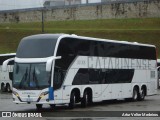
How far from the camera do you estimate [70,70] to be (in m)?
21.7

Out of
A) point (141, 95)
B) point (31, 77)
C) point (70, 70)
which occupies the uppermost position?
point (70, 70)

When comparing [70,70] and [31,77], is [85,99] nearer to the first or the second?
[70,70]

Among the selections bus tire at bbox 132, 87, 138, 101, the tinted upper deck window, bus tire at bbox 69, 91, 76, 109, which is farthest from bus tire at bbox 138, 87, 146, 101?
the tinted upper deck window

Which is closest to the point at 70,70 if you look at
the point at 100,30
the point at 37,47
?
the point at 37,47

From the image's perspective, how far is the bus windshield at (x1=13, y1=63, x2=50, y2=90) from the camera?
20.6 meters

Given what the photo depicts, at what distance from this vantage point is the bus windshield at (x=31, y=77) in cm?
2059

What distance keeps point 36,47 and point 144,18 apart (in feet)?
188

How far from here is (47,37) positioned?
69.8 ft

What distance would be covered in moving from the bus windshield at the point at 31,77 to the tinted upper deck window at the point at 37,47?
→ 44 centimetres

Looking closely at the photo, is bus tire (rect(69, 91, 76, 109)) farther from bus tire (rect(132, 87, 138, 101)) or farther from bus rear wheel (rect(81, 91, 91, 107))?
bus tire (rect(132, 87, 138, 101))

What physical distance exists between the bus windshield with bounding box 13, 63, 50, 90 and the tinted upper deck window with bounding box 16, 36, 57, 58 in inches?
17.2

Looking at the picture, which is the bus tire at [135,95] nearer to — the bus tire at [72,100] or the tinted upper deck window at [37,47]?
the bus tire at [72,100]

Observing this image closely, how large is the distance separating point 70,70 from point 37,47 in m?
1.78

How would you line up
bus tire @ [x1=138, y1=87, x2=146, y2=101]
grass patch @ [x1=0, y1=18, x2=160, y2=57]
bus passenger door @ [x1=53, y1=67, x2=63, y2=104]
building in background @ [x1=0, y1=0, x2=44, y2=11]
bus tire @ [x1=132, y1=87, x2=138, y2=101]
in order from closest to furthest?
bus passenger door @ [x1=53, y1=67, x2=63, y2=104], bus tire @ [x1=132, y1=87, x2=138, y2=101], bus tire @ [x1=138, y1=87, x2=146, y2=101], grass patch @ [x1=0, y1=18, x2=160, y2=57], building in background @ [x1=0, y1=0, x2=44, y2=11]
